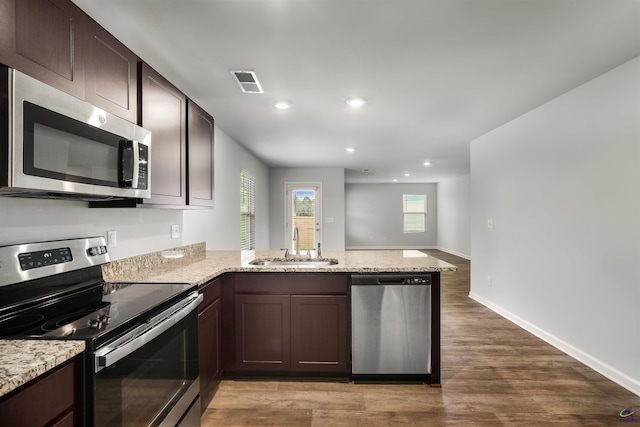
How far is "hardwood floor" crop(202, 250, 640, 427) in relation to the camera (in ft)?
7.24

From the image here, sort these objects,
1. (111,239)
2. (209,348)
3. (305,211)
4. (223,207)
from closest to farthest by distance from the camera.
Answer: (111,239) → (209,348) → (223,207) → (305,211)

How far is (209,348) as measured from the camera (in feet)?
7.82

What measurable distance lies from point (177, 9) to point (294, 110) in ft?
5.90

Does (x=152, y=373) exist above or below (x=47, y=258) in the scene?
below

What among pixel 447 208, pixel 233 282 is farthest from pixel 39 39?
pixel 447 208

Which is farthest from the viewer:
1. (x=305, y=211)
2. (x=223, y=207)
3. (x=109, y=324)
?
(x=305, y=211)

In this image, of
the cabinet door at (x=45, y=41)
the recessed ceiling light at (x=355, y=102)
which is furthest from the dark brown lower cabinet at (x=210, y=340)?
the recessed ceiling light at (x=355, y=102)

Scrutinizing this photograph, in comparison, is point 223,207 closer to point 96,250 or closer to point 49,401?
point 96,250

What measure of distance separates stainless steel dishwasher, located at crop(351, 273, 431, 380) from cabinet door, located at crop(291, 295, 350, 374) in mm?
82

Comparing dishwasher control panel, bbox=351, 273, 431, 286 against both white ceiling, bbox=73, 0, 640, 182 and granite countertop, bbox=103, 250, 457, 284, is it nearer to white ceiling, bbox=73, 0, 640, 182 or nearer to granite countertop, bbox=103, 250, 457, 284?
granite countertop, bbox=103, 250, 457, 284

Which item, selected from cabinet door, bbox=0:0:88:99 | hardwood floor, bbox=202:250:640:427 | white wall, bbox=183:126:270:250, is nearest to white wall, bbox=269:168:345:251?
white wall, bbox=183:126:270:250

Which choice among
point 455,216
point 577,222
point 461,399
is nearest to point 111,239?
point 461,399

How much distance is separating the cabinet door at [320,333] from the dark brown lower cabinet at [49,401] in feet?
5.39

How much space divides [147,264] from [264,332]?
1017 mm
